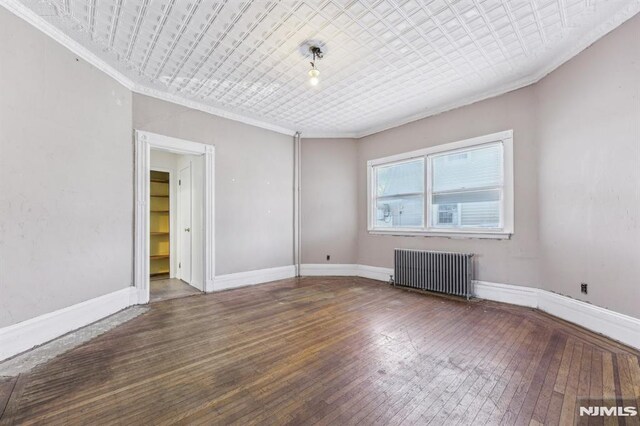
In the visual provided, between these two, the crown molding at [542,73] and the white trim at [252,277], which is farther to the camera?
the white trim at [252,277]

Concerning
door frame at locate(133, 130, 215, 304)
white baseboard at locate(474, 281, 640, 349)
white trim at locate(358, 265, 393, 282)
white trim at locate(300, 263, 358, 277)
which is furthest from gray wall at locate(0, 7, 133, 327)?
white baseboard at locate(474, 281, 640, 349)

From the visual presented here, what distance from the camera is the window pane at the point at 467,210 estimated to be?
4.03m

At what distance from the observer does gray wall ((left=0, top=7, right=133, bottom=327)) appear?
2383 millimetres

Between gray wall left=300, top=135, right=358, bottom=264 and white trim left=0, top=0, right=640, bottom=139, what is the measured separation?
33 centimetres

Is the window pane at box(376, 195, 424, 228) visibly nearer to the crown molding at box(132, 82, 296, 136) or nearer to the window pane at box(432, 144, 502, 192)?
the window pane at box(432, 144, 502, 192)

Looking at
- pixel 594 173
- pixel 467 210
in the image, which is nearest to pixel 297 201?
pixel 467 210

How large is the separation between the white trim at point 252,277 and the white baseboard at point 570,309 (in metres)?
3.32

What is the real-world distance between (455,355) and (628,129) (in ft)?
8.67

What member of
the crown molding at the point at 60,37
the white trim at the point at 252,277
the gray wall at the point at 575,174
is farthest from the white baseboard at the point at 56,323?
the gray wall at the point at 575,174

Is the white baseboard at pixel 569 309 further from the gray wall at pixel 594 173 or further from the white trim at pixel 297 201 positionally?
the white trim at pixel 297 201

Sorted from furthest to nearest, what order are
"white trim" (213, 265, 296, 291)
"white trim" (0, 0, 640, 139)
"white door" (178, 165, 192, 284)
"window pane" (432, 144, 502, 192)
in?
"white door" (178, 165, 192, 284), "white trim" (213, 265, 296, 291), "window pane" (432, 144, 502, 192), "white trim" (0, 0, 640, 139)

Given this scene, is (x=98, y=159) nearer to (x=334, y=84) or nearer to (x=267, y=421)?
(x=334, y=84)

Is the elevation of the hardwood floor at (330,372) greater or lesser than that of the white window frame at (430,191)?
lesser

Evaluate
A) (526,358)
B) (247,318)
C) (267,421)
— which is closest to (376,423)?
(267,421)
